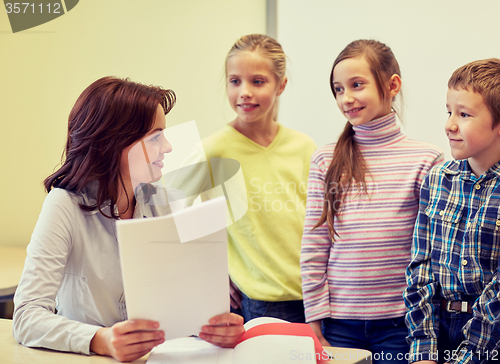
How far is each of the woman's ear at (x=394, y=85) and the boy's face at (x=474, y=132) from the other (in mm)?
249

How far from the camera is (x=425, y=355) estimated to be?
3.42 feet

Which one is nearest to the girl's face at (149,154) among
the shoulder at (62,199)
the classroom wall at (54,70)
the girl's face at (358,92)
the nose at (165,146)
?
the nose at (165,146)

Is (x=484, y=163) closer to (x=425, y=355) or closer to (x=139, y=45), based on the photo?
(x=425, y=355)

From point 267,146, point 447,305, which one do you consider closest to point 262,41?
point 267,146

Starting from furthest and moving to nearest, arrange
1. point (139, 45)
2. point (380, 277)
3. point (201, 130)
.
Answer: point (201, 130) < point (139, 45) < point (380, 277)

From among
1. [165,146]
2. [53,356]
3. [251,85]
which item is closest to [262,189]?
[251,85]

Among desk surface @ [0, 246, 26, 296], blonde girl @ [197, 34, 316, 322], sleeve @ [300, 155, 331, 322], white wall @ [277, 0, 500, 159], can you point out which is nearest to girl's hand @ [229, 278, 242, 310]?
blonde girl @ [197, 34, 316, 322]

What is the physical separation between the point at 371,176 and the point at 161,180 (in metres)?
0.57

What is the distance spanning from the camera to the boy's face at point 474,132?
103 centimetres

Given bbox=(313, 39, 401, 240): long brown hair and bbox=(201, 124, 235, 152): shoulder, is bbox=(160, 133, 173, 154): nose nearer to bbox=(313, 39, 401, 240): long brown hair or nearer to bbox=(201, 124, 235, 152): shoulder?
bbox=(201, 124, 235, 152): shoulder

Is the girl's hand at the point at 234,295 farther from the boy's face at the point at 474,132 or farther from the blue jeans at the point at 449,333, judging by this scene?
the boy's face at the point at 474,132

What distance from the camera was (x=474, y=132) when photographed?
102cm

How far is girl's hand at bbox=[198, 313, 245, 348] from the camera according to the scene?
2.81ft

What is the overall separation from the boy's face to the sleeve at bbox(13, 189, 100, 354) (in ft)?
2.89
